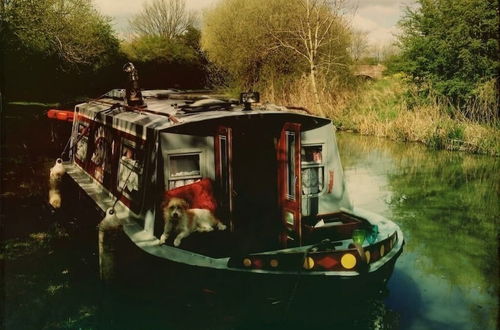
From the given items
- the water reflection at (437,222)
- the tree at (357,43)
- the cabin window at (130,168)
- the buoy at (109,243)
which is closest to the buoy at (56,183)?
the cabin window at (130,168)

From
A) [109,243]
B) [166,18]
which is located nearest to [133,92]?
[109,243]

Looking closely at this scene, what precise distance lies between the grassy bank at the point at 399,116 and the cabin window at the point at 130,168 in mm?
10800

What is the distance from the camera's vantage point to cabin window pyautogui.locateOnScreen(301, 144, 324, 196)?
5.56m

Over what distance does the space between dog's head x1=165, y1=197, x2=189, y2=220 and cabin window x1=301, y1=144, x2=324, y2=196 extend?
1.73 m

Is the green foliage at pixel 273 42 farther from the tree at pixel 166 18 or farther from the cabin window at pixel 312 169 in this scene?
the cabin window at pixel 312 169

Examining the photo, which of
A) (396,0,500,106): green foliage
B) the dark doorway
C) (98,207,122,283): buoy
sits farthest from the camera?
(396,0,500,106): green foliage

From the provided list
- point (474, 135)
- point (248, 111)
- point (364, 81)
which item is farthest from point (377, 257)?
point (364, 81)

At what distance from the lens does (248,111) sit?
512cm

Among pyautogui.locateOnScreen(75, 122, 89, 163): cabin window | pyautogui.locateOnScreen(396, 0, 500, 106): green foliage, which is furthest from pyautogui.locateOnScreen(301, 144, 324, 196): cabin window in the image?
pyautogui.locateOnScreen(396, 0, 500, 106): green foliage

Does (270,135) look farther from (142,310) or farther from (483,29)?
(483,29)

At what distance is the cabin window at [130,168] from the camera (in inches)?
205

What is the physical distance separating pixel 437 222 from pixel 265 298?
4589 mm

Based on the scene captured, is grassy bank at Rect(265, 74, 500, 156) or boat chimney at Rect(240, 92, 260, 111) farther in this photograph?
grassy bank at Rect(265, 74, 500, 156)

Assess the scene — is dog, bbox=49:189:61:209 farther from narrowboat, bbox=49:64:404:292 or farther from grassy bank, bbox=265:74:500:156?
grassy bank, bbox=265:74:500:156
